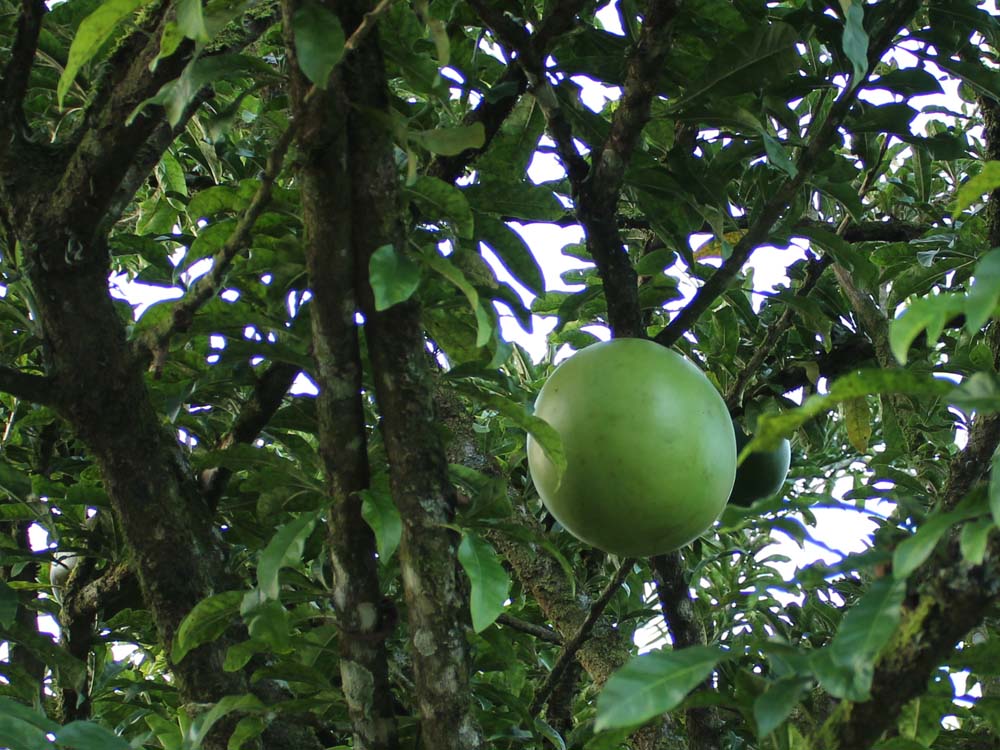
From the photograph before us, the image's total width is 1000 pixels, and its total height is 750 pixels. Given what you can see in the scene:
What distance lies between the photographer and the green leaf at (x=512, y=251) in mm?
1085

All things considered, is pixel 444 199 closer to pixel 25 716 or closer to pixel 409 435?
pixel 409 435

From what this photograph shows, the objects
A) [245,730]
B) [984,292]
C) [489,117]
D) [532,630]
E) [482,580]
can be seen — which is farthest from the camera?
[532,630]

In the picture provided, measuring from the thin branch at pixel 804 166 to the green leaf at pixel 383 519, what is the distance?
44 cm

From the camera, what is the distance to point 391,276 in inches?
33.6

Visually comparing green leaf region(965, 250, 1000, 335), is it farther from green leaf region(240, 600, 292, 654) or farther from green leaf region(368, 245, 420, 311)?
green leaf region(240, 600, 292, 654)

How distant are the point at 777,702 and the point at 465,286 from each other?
0.41m

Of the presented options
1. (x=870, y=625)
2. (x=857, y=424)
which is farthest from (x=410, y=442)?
(x=857, y=424)

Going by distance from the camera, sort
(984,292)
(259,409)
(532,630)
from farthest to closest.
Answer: (532,630) < (259,409) < (984,292)

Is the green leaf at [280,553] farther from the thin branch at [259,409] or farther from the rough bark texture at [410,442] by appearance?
the thin branch at [259,409]

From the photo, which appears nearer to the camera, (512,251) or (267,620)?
(267,620)

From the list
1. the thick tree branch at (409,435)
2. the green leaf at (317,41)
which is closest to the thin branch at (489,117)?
the thick tree branch at (409,435)

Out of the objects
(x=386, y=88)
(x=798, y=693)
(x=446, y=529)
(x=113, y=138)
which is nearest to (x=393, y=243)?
(x=386, y=88)

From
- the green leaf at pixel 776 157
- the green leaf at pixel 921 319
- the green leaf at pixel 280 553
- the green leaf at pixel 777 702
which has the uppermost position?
the green leaf at pixel 776 157

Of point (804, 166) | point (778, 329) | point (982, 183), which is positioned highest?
point (778, 329)
